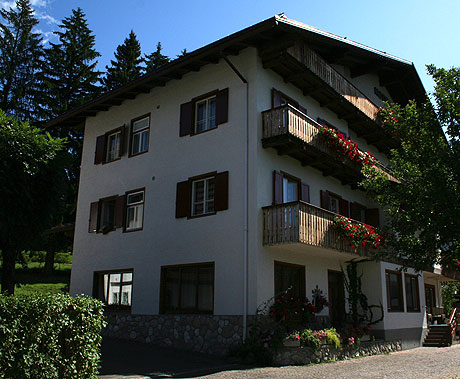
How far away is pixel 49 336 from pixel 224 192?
7940mm

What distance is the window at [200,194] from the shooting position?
50.8ft

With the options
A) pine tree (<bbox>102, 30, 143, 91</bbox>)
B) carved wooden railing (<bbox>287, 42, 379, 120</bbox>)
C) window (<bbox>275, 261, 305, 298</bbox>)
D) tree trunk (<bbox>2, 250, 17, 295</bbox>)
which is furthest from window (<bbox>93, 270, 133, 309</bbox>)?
pine tree (<bbox>102, 30, 143, 91</bbox>)

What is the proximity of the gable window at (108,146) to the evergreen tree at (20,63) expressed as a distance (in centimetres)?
1340

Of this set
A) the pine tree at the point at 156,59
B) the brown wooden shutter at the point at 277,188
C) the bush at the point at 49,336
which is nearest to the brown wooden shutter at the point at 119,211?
the brown wooden shutter at the point at 277,188

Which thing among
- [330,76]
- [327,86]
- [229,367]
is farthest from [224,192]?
[330,76]

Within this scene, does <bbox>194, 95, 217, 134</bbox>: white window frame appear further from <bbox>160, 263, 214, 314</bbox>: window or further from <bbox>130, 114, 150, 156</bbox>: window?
<bbox>160, 263, 214, 314</bbox>: window

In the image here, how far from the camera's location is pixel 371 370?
494 inches

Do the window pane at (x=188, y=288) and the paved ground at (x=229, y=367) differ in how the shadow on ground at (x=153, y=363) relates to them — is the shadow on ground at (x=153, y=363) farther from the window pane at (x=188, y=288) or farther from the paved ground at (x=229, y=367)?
the window pane at (x=188, y=288)

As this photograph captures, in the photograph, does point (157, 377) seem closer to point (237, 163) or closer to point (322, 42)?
point (237, 163)

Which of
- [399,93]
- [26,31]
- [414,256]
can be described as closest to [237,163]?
[414,256]

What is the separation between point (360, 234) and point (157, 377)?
828cm

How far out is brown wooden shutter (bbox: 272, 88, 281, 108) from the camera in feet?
53.0

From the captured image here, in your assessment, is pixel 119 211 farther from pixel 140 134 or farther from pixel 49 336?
pixel 49 336

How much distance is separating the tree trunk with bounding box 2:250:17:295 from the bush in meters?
4.42
